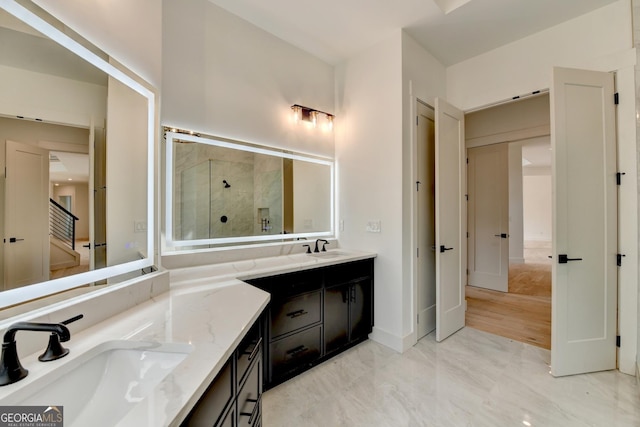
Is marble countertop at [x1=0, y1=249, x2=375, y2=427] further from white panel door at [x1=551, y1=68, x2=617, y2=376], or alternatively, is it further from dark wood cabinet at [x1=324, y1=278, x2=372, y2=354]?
white panel door at [x1=551, y1=68, x2=617, y2=376]

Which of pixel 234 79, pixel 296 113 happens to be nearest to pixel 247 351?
pixel 234 79

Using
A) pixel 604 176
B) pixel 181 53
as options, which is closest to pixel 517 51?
pixel 604 176

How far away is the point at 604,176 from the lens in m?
2.17

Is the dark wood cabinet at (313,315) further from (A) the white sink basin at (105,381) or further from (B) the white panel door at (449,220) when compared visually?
(A) the white sink basin at (105,381)

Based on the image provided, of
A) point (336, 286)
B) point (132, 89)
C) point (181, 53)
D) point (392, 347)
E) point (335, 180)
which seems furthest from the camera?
point (335, 180)

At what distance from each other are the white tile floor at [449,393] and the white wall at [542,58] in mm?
2544

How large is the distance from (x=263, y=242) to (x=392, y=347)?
1611 millimetres

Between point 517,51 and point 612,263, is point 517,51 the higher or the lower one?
the higher one

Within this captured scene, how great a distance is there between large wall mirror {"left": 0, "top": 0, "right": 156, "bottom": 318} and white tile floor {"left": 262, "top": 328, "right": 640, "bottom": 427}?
55.0 inches

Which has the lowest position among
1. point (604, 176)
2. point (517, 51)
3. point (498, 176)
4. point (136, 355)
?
point (136, 355)

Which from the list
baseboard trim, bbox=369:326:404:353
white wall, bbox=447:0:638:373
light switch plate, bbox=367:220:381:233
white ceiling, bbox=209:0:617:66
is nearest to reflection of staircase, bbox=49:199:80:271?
white ceiling, bbox=209:0:617:66

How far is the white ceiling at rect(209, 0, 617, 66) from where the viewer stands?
2225 mm

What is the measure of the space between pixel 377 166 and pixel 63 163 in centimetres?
234

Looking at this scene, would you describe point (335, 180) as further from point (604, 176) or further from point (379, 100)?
point (604, 176)
